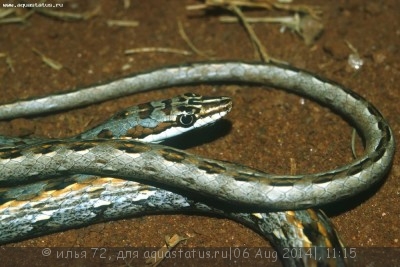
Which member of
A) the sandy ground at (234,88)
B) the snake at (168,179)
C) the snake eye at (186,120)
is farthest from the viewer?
the snake eye at (186,120)

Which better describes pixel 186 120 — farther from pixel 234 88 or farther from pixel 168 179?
pixel 234 88

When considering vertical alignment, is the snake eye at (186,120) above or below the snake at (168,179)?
above

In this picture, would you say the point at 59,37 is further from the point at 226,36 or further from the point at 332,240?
the point at 332,240

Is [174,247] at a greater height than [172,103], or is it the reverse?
[172,103]

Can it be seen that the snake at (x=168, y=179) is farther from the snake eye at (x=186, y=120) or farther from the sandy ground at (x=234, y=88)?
the sandy ground at (x=234, y=88)

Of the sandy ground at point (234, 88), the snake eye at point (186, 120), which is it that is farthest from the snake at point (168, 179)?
the sandy ground at point (234, 88)

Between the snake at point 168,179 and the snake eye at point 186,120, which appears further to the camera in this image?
the snake eye at point 186,120

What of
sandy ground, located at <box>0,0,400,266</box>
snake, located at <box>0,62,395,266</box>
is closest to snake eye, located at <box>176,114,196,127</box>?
snake, located at <box>0,62,395,266</box>

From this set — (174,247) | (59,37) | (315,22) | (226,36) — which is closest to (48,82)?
(59,37)
